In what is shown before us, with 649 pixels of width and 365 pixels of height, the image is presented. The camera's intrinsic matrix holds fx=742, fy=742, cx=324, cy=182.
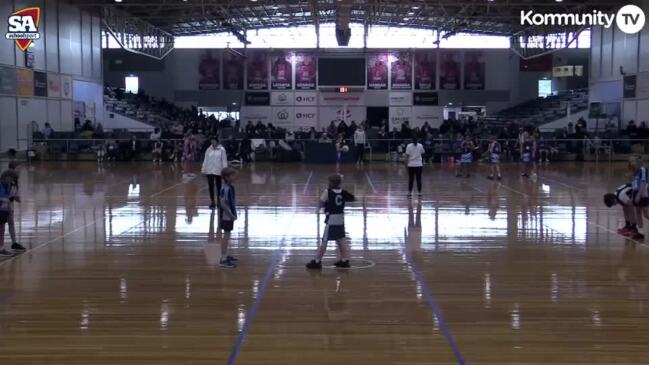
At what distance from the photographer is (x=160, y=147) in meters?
34.5

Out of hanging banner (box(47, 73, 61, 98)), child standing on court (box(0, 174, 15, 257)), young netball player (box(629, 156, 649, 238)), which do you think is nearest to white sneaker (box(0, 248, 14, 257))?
child standing on court (box(0, 174, 15, 257))

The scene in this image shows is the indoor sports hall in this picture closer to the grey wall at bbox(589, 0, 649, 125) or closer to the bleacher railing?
the bleacher railing

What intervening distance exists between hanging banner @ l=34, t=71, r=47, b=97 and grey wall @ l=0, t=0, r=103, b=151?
294 mm

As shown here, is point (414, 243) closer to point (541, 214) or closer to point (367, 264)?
point (367, 264)

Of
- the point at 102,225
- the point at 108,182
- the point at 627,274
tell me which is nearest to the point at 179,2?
the point at 108,182

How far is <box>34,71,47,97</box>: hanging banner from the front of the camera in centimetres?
3728

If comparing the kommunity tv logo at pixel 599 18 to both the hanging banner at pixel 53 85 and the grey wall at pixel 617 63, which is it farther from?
the hanging banner at pixel 53 85

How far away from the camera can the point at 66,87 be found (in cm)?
4103

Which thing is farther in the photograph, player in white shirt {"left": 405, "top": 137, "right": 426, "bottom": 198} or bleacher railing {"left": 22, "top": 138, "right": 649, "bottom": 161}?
bleacher railing {"left": 22, "top": 138, "right": 649, "bottom": 161}

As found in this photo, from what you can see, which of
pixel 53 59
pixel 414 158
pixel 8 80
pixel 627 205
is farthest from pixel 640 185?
pixel 53 59

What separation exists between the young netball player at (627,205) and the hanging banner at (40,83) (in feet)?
103

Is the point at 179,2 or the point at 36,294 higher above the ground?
the point at 179,2

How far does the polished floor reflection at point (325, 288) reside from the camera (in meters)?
6.68

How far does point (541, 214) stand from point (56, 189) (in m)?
13.6
